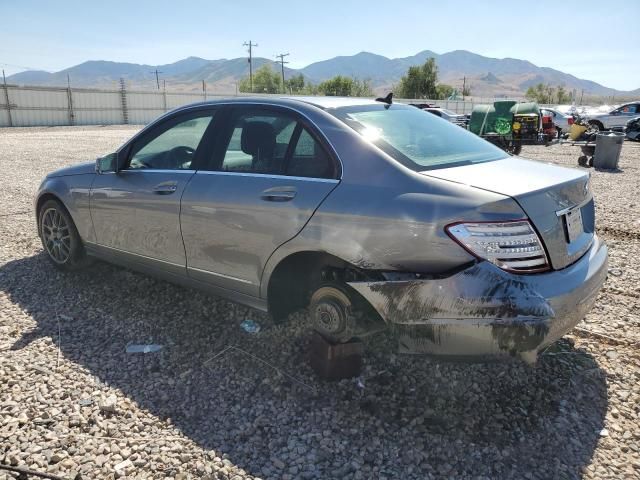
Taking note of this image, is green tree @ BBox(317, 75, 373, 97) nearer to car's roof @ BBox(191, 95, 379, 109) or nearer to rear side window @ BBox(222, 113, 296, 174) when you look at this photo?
car's roof @ BBox(191, 95, 379, 109)

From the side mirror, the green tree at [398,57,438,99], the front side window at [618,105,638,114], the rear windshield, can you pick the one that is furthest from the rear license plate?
the green tree at [398,57,438,99]

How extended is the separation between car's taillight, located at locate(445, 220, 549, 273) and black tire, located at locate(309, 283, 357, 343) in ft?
2.46

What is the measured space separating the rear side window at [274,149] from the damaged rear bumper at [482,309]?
2.73 feet

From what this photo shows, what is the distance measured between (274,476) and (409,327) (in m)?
0.97

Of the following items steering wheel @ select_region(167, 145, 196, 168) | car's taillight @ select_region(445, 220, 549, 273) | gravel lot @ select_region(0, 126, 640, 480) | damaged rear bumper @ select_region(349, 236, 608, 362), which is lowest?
gravel lot @ select_region(0, 126, 640, 480)

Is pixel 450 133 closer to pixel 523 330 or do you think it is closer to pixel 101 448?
pixel 523 330

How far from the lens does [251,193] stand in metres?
3.15

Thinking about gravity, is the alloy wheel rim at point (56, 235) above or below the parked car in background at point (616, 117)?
below

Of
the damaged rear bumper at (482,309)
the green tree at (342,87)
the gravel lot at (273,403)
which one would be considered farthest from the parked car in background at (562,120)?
the green tree at (342,87)

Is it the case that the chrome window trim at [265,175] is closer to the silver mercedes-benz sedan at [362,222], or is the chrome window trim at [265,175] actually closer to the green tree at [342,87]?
the silver mercedes-benz sedan at [362,222]

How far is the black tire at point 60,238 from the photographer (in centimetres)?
461

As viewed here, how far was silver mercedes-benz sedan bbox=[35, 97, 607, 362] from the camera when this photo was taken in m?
2.41

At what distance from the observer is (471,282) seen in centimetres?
238

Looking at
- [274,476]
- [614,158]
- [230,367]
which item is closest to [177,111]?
[230,367]
